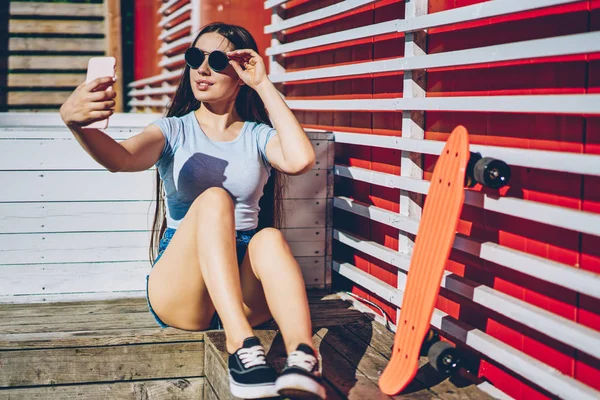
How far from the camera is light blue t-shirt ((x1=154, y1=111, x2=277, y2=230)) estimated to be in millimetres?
3166

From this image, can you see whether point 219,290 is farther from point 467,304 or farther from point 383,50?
point 383,50

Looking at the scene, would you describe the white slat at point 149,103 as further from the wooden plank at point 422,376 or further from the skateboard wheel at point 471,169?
the skateboard wheel at point 471,169

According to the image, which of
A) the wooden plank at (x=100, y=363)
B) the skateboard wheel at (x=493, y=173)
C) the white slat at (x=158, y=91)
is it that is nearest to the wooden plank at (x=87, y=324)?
the wooden plank at (x=100, y=363)

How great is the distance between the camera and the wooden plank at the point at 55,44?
941 cm

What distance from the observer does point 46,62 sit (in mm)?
9430

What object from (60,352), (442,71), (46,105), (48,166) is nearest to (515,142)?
(442,71)

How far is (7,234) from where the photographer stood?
3.64 metres

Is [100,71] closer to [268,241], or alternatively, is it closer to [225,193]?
[225,193]

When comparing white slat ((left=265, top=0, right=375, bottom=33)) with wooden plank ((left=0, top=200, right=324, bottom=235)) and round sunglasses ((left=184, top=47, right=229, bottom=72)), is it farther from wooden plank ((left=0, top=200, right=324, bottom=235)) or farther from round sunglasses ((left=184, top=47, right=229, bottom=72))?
wooden plank ((left=0, top=200, right=324, bottom=235))

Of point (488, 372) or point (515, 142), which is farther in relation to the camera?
point (488, 372)

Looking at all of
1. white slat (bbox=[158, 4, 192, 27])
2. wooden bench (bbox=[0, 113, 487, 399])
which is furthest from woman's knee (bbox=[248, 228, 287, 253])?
white slat (bbox=[158, 4, 192, 27])

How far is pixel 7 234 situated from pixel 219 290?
1.43 meters

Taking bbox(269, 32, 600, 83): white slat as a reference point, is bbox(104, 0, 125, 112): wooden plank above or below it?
above

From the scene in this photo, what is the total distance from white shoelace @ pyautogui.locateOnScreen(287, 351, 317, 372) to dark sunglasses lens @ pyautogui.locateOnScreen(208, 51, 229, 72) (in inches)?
46.3
